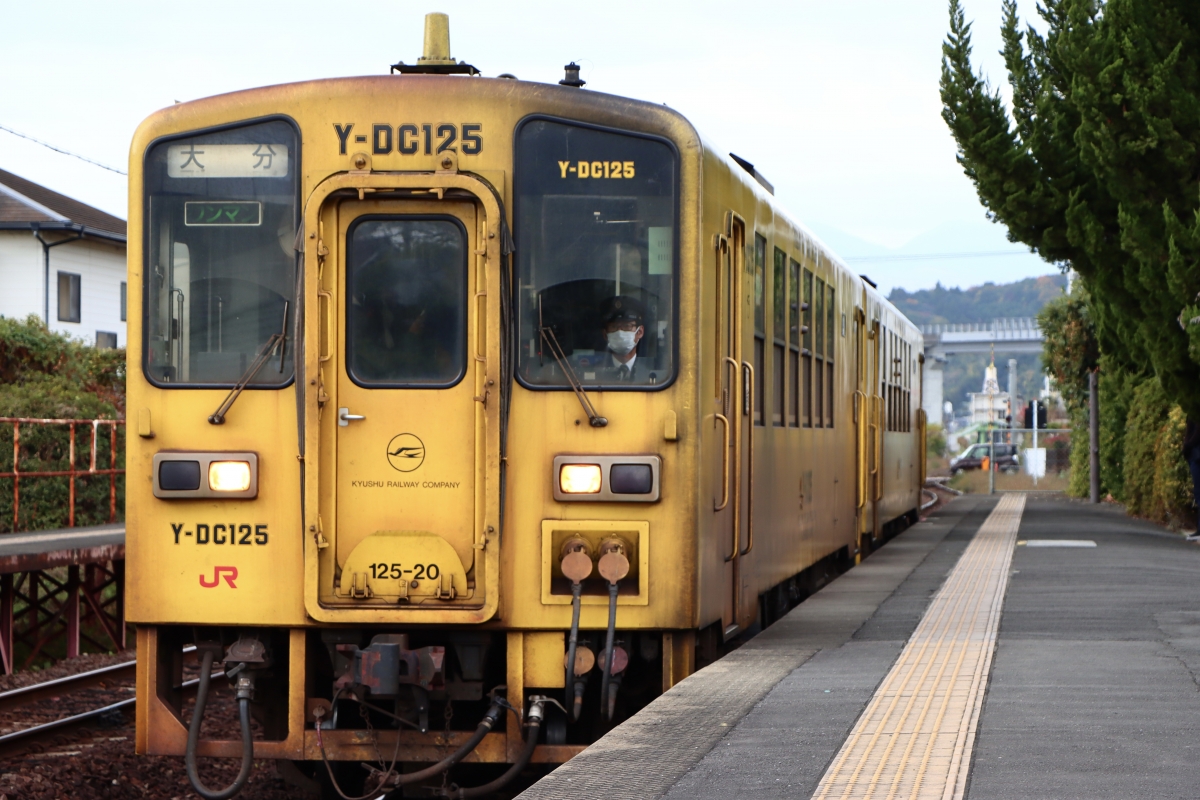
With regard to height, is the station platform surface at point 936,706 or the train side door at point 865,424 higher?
the train side door at point 865,424

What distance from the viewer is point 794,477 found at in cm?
989

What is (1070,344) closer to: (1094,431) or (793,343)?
(1094,431)

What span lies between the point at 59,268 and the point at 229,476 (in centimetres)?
2995

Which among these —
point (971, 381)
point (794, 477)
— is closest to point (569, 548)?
point (794, 477)

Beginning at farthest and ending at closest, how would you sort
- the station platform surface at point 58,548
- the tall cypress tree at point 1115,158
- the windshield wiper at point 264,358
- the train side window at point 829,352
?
1. the tall cypress tree at point 1115,158
2. the station platform surface at point 58,548
3. the train side window at point 829,352
4. the windshield wiper at point 264,358

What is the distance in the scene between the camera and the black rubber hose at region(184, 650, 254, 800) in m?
6.20

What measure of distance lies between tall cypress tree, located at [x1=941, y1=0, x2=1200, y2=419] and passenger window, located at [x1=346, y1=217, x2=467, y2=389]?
1032 centimetres

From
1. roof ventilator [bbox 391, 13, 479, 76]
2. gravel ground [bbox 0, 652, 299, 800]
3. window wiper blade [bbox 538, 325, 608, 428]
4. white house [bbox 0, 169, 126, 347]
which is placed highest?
white house [bbox 0, 169, 126, 347]

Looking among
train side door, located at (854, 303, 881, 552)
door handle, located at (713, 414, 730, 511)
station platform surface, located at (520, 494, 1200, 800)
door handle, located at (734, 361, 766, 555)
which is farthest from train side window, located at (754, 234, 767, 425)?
train side door, located at (854, 303, 881, 552)

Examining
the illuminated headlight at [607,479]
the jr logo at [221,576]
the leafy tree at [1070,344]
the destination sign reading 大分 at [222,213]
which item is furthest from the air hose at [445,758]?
the leafy tree at [1070,344]

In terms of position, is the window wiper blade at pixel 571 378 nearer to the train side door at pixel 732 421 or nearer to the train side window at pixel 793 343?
the train side door at pixel 732 421

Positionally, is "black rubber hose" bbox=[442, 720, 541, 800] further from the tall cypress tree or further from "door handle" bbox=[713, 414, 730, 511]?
the tall cypress tree

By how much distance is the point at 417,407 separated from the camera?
6.38 m

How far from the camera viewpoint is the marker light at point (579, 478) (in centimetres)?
636
